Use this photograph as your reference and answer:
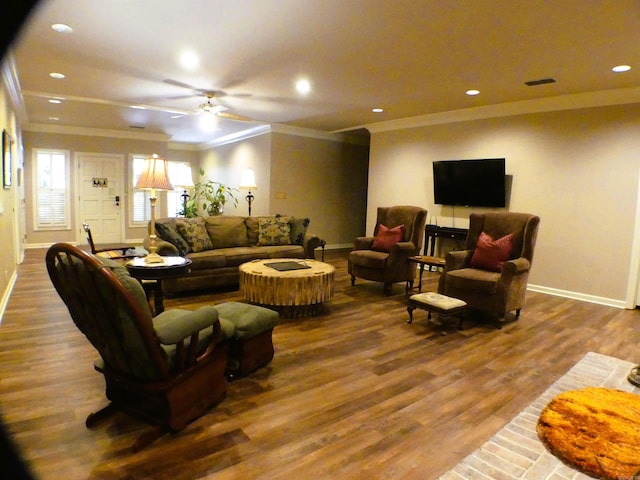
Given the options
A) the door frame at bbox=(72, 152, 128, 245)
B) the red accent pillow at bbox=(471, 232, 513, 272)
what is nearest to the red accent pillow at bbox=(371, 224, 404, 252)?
the red accent pillow at bbox=(471, 232, 513, 272)

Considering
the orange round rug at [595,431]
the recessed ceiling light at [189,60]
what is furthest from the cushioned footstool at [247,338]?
the recessed ceiling light at [189,60]

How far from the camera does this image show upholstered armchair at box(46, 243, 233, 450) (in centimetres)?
175

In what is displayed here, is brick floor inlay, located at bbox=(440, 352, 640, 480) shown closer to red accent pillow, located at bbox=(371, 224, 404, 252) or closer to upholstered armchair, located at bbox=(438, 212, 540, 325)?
upholstered armchair, located at bbox=(438, 212, 540, 325)

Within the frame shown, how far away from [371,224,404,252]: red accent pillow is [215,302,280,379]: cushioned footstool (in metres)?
2.83

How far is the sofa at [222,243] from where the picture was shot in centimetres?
477

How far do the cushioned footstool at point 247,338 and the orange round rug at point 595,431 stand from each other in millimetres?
1751

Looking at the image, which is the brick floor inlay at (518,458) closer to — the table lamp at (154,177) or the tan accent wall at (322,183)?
the table lamp at (154,177)

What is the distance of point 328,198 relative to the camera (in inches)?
350

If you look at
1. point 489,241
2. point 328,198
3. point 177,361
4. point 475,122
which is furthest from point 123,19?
point 328,198

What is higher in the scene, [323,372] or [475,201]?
[475,201]

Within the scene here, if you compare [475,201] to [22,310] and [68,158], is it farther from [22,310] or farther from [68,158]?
[68,158]

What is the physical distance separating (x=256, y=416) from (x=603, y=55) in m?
4.24

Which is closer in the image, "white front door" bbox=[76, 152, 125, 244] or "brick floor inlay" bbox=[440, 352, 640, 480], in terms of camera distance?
"brick floor inlay" bbox=[440, 352, 640, 480]

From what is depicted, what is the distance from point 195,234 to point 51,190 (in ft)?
18.2
